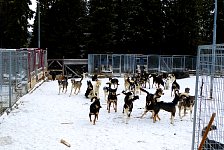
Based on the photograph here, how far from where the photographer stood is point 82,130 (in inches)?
462

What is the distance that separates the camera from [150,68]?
38.9 metres

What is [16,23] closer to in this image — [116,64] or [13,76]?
[116,64]

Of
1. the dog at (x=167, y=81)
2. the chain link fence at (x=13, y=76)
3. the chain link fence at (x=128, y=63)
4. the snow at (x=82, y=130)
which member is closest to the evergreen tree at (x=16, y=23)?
the chain link fence at (x=128, y=63)

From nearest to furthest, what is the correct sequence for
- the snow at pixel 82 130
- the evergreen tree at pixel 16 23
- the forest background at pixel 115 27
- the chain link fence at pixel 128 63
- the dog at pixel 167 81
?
the snow at pixel 82 130, the dog at pixel 167 81, the chain link fence at pixel 128 63, the evergreen tree at pixel 16 23, the forest background at pixel 115 27

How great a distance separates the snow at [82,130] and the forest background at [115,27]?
27.8 metres

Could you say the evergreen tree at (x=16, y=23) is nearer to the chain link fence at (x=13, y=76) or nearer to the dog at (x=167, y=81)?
the dog at (x=167, y=81)

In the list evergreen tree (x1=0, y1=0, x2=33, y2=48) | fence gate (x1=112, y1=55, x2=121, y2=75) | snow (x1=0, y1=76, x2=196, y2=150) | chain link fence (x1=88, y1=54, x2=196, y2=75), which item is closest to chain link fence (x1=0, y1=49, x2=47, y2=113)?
snow (x1=0, y1=76, x2=196, y2=150)

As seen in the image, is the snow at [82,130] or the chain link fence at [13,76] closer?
the snow at [82,130]

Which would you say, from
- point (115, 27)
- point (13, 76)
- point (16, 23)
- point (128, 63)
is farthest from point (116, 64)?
point (13, 76)

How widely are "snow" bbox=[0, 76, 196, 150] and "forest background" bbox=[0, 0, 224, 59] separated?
27836mm

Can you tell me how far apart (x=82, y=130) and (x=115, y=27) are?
33.3m

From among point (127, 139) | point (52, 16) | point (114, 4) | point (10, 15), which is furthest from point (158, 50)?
point (127, 139)

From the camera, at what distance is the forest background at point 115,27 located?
43719 millimetres

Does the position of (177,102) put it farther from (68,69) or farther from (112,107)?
(68,69)
